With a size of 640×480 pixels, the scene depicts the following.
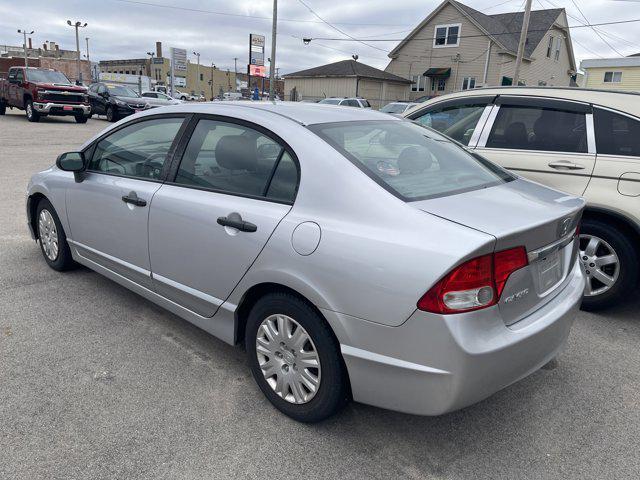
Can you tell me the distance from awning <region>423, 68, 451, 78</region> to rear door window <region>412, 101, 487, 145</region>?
3212 cm

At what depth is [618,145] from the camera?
4.00 metres

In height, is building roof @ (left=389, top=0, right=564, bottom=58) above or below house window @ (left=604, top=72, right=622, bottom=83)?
above

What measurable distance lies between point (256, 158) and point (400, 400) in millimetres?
1496

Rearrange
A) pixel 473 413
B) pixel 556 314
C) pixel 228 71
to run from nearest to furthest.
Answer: pixel 556 314 < pixel 473 413 < pixel 228 71

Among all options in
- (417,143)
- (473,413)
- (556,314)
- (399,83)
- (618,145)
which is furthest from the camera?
(399,83)

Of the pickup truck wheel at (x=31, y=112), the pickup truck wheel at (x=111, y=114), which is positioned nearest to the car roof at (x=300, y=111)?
the pickup truck wheel at (x=31, y=112)

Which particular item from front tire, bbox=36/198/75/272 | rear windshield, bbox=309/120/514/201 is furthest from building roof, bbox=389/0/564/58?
front tire, bbox=36/198/75/272

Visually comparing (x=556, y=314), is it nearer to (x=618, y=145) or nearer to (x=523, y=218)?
(x=523, y=218)

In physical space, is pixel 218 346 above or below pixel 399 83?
below

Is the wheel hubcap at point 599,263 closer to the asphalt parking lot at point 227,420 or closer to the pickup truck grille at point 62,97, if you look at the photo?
the asphalt parking lot at point 227,420

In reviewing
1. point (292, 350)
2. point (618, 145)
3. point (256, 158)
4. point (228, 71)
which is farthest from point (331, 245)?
point (228, 71)

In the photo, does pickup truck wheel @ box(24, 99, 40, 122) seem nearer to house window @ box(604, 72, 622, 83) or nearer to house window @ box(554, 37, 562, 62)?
house window @ box(604, 72, 622, 83)

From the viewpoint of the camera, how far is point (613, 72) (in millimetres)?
33062

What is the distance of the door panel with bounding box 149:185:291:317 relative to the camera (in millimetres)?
2670
